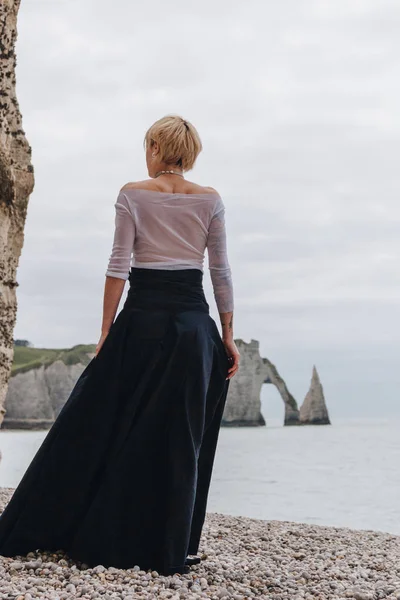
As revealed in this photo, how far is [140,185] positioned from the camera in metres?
4.21

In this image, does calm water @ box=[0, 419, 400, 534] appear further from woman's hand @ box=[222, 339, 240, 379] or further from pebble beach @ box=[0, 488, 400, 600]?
woman's hand @ box=[222, 339, 240, 379]

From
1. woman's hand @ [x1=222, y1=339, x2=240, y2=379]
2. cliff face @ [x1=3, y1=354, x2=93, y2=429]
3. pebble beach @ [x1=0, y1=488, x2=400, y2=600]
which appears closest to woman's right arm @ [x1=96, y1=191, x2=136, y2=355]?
woman's hand @ [x1=222, y1=339, x2=240, y2=379]

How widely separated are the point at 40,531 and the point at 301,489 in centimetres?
2448

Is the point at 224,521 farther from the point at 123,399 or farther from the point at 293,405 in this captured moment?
the point at 293,405

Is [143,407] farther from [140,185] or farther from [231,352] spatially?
[140,185]

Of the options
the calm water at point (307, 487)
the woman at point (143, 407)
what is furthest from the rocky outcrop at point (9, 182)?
the calm water at point (307, 487)

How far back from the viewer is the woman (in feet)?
13.4

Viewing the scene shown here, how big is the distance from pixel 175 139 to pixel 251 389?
68.4 metres

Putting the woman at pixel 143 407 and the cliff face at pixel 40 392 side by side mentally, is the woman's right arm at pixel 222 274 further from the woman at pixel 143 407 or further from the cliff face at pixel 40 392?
the cliff face at pixel 40 392

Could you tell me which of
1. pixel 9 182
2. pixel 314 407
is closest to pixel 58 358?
pixel 314 407

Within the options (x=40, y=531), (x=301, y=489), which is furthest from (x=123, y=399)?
(x=301, y=489)

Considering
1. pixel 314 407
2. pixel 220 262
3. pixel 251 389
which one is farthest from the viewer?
pixel 314 407

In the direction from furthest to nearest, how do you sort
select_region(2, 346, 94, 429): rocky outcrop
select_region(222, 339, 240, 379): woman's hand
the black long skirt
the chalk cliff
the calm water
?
the chalk cliff → select_region(2, 346, 94, 429): rocky outcrop → the calm water → select_region(222, 339, 240, 379): woman's hand → the black long skirt

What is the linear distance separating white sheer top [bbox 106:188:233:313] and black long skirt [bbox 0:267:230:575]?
10 centimetres
